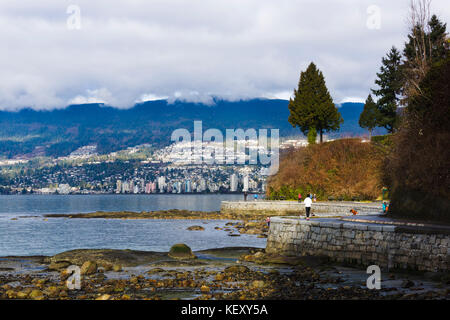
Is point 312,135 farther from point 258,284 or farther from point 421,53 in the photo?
point 258,284

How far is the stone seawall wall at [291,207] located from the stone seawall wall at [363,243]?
629 inches

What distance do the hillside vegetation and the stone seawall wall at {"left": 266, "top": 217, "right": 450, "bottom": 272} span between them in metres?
33.2

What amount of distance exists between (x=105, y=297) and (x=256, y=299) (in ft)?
14.5

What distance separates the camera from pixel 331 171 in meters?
63.1

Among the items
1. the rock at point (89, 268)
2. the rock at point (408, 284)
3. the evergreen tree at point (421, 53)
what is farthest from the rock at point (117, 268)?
the evergreen tree at point (421, 53)

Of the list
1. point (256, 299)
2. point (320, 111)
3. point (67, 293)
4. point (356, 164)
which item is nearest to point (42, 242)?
point (67, 293)

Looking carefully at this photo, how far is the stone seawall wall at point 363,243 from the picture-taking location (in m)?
18.3

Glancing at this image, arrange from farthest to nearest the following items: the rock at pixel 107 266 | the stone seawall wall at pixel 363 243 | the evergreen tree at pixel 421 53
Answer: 1. the evergreen tree at pixel 421 53
2. the rock at pixel 107 266
3. the stone seawall wall at pixel 363 243

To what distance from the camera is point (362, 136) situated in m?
67.9

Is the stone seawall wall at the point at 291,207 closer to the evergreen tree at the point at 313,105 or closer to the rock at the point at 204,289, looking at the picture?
the evergreen tree at the point at 313,105

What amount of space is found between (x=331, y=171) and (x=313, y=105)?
1140 centimetres

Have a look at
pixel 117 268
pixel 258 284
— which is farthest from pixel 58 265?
pixel 258 284

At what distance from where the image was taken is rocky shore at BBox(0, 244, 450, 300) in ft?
53.3
